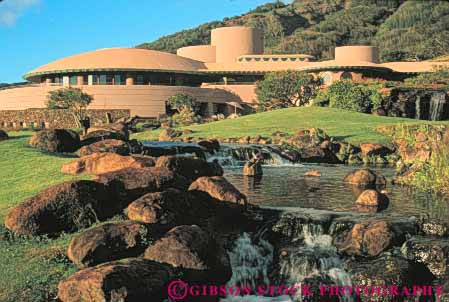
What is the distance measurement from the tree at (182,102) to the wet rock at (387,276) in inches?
2265

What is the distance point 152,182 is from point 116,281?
5.70 m

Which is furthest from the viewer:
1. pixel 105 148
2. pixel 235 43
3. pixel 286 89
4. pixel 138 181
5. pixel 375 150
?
pixel 235 43

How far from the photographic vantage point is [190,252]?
1128 cm

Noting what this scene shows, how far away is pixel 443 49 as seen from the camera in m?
114

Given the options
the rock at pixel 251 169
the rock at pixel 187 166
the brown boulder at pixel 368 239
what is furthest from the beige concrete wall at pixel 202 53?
the brown boulder at pixel 368 239

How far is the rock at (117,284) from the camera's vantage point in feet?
31.4

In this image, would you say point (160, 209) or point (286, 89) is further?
point (286, 89)

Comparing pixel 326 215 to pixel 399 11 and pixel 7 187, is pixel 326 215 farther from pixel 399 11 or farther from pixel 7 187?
pixel 399 11

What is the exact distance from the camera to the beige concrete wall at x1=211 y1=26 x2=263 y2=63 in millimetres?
90375

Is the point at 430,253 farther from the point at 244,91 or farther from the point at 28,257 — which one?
the point at 244,91

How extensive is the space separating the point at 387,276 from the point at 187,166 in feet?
29.9

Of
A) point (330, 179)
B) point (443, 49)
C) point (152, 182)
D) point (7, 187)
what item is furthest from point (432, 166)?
point (443, 49)

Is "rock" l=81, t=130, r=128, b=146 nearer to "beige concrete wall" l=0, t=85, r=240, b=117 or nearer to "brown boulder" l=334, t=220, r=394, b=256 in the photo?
"brown boulder" l=334, t=220, r=394, b=256

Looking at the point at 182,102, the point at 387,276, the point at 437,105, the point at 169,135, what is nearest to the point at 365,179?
the point at 387,276
